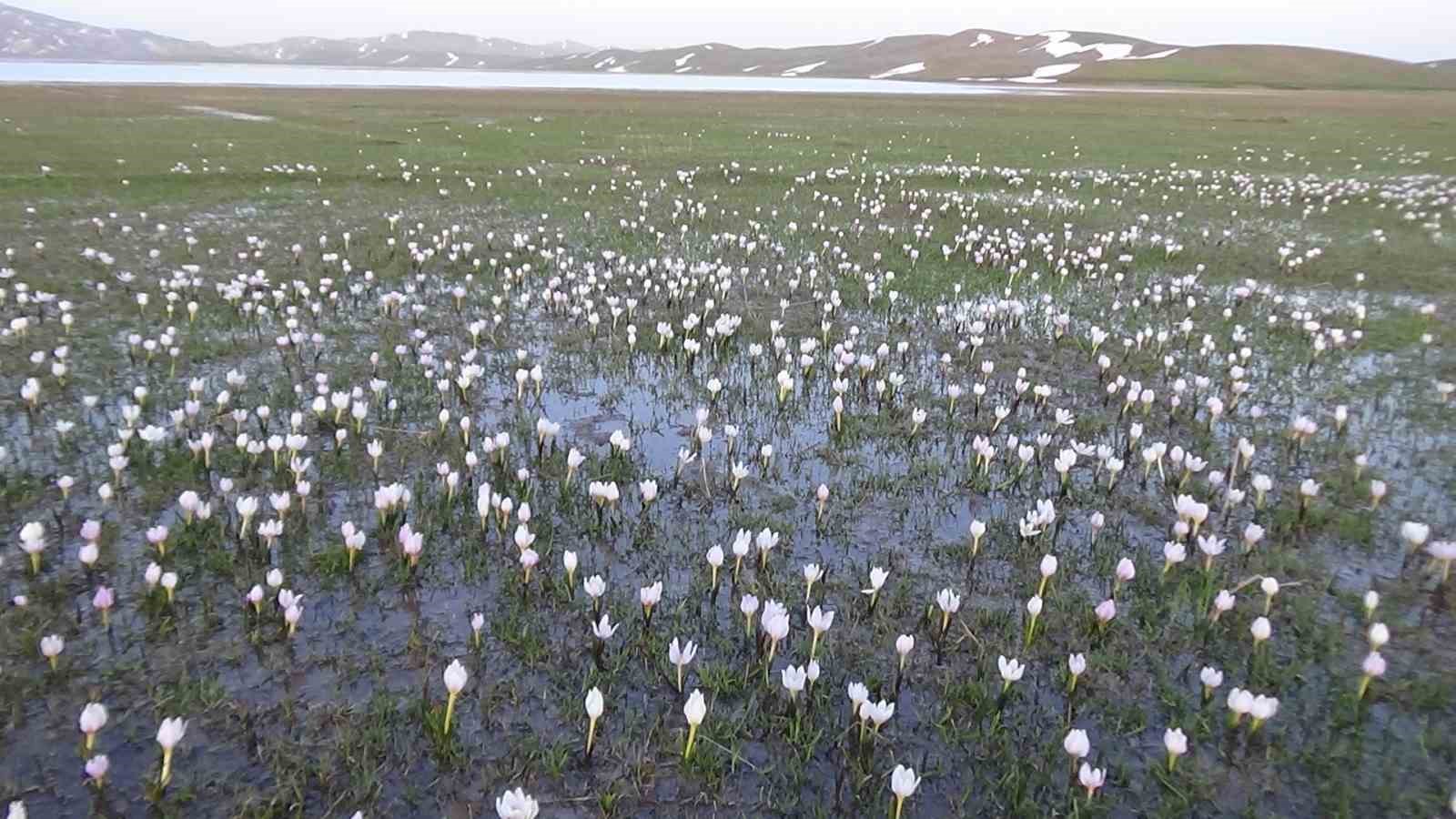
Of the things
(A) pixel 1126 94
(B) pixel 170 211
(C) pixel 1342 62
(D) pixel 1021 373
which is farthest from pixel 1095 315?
(C) pixel 1342 62

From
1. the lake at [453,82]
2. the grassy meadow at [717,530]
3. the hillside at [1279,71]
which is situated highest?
the hillside at [1279,71]

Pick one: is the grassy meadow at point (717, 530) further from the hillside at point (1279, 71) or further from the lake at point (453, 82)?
the hillside at point (1279, 71)

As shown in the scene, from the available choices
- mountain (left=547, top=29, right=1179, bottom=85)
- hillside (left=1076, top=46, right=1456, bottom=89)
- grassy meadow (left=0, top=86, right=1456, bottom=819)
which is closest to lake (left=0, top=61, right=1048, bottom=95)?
mountain (left=547, top=29, right=1179, bottom=85)

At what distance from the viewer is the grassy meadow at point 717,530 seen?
13.7ft

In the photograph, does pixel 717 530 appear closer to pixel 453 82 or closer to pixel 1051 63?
pixel 453 82

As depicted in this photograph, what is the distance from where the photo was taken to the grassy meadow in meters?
4.19

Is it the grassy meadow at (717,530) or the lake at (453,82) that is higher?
the lake at (453,82)

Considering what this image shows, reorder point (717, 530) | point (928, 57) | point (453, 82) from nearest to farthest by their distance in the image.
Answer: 1. point (717, 530)
2. point (453, 82)
3. point (928, 57)

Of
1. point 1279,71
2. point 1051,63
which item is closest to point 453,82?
point 1051,63

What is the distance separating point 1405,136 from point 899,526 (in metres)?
43.8

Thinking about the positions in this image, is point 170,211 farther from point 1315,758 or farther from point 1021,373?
point 1315,758

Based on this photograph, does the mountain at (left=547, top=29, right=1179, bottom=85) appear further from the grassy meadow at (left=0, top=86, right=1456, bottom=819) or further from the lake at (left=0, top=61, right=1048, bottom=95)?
the grassy meadow at (left=0, top=86, right=1456, bottom=819)

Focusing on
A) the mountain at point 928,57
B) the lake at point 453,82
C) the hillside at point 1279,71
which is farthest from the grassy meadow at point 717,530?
the mountain at point 928,57

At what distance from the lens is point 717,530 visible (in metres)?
6.31
